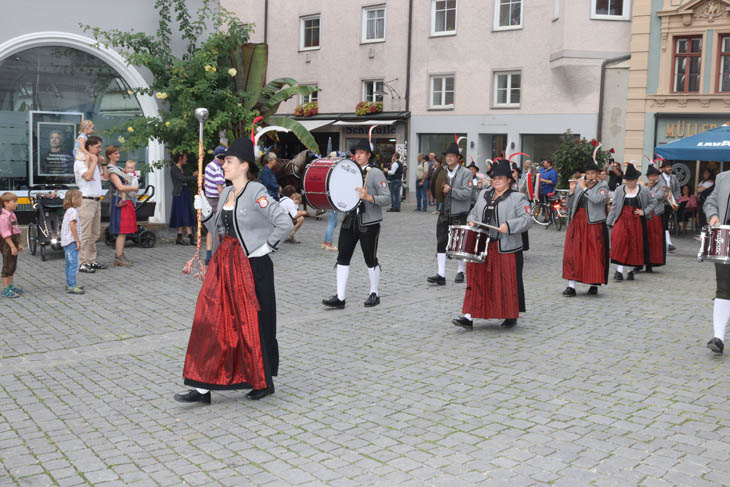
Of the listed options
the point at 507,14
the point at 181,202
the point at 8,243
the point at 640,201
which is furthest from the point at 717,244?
the point at 507,14

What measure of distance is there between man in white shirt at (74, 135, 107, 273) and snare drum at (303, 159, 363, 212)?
3808 millimetres

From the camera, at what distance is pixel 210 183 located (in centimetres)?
1248

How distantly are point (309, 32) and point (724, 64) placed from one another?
18.8 m

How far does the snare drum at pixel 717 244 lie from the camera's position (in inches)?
287

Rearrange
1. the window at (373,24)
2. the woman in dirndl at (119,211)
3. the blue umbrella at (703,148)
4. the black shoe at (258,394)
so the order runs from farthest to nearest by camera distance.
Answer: the window at (373,24) → the blue umbrella at (703,148) → the woman in dirndl at (119,211) → the black shoe at (258,394)

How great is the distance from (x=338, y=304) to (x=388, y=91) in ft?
80.1

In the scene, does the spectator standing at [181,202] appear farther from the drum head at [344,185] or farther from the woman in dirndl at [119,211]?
the drum head at [344,185]

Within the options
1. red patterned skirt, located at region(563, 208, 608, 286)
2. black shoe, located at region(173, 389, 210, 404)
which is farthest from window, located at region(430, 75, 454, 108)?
black shoe, located at region(173, 389, 210, 404)

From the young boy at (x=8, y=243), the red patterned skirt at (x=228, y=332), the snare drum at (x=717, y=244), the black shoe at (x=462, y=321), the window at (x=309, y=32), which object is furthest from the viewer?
the window at (x=309, y=32)

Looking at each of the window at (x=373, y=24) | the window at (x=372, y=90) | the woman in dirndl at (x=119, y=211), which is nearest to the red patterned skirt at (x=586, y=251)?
the woman in dirndl at (x=119, y=211)

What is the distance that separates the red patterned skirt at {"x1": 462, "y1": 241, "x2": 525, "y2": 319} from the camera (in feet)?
27.8

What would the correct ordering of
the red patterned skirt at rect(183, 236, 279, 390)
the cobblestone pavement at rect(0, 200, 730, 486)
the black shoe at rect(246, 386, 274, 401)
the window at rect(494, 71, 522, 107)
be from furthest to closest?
the window at rect(494, 71, 522, 107), the black shoe at rect(246, 386, 274, 401), the red patterned skirt at rect(183, 236, 279, 390), the cobblestone pavement at rect(0, 200, 730, 486)

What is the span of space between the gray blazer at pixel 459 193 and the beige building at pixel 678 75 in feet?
45.0

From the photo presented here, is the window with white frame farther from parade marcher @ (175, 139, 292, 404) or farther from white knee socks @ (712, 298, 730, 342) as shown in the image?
parade marcher @ (175, 139, 292, 404)
